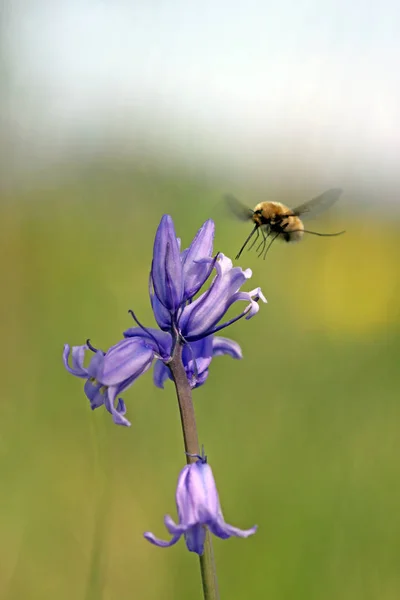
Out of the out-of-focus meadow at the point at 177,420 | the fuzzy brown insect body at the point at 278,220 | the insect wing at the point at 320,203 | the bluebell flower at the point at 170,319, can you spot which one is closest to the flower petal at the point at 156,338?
the bluebell flower at the point at 170,319

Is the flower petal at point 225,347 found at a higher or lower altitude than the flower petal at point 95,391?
higher

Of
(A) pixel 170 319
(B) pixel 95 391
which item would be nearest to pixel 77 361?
(B) pixel 95 391

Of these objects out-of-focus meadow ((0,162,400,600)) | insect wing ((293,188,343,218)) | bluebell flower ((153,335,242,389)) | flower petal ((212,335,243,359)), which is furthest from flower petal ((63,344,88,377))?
insect wing ((293,188,343,218))

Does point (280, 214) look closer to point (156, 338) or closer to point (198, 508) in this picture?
point (156, 338)

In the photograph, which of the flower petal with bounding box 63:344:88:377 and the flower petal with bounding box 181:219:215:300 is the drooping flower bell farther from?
the flower petal with bounding box 63:344:88:377

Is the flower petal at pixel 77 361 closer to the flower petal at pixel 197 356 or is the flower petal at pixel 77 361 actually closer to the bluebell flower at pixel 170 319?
the bluebell flower at pixel 170 319

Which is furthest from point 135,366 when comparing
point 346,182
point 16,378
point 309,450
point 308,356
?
point 346,182
